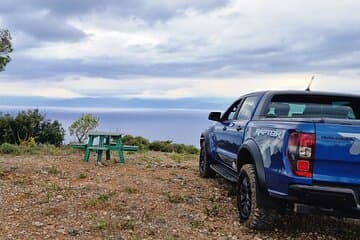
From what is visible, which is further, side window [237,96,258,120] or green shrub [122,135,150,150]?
green shrub [122,135,150,150]

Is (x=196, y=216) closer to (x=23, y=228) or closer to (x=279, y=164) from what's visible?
(x=279, y=164)

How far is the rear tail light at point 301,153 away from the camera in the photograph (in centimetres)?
437

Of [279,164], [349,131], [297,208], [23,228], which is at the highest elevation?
[349,131]

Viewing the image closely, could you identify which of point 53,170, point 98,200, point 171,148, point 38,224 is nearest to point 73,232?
point 38,224

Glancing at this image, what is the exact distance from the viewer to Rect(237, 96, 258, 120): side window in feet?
20.9

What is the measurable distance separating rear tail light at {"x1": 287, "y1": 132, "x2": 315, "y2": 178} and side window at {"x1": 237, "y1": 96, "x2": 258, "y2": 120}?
6.08 feet

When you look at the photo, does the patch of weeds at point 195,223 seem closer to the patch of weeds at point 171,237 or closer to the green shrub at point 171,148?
the patch of weeds at point 171,237

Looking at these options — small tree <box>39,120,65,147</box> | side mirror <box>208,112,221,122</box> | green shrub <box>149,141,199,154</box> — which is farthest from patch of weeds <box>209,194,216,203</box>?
small tree <box>39,120,65,147</box>

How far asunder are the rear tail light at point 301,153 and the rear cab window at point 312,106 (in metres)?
1.46

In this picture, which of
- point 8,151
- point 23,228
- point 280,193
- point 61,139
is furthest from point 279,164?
point 61,139

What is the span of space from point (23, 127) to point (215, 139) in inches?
414

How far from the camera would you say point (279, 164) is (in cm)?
463

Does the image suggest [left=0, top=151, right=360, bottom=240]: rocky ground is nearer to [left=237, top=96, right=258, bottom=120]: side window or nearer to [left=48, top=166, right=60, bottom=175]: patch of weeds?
[left=48, top=166, right=60, bottom=175]: patch of weeds

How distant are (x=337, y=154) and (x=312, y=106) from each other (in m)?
1.87
